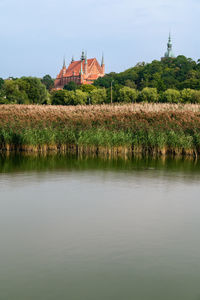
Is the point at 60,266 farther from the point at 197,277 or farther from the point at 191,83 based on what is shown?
the point at 191,83

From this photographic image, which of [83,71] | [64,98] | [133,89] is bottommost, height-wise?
[64,98]

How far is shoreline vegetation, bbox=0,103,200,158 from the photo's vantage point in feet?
57.7

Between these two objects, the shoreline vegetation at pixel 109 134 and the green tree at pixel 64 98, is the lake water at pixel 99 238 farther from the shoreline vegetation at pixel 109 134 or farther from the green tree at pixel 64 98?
the green tree at pixel 64 98

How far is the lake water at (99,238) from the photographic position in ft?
15.8

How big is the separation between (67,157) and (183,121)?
5.36 m

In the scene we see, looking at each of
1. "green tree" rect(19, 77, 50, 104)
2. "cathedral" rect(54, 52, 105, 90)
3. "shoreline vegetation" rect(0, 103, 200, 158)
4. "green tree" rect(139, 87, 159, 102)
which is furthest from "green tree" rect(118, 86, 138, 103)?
"cathedral" rect(54, 52, 105, 90)

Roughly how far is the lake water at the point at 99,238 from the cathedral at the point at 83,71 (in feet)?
521

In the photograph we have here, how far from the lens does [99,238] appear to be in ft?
21.1

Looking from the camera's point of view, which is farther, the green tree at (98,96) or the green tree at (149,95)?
the green tree at (98,96)

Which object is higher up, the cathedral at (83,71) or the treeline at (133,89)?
the cathedral at (83,71)

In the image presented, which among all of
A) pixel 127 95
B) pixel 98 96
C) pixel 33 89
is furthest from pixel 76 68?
pixel 33 89

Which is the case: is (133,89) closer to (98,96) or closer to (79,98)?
(98,96)

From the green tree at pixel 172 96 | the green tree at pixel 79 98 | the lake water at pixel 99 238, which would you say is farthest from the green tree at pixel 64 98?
the lake water at pixel 99 238

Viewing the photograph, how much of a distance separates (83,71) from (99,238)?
170m
